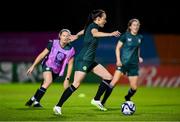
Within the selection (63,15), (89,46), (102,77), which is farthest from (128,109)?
(63,15)

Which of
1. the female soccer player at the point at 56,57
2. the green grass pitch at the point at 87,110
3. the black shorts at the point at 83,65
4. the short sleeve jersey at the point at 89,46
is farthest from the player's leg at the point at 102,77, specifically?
the female soccer player at the point at 56,57

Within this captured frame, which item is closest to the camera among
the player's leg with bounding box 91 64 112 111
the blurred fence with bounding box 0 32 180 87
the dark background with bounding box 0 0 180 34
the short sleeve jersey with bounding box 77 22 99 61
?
the short sleeve jersey with bounding box 77 22 99 61

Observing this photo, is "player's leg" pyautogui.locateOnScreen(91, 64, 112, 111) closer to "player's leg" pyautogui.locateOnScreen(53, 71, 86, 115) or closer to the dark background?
"player's leg" pyautogui.locateOnScreen(53, 71, 86, 115)

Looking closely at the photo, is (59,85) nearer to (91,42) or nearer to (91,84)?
(91,84)

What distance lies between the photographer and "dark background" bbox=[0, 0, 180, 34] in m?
39.1

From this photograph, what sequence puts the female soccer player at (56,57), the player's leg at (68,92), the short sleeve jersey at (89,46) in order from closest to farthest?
the player's leg at (68,92) → the short sleeve jersey at (89,46) → the female soccer player at (56,57)

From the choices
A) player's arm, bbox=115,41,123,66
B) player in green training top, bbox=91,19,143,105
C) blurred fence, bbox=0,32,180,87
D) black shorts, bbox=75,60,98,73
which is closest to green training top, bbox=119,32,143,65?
player in green training top, bbox=91,19,143,105

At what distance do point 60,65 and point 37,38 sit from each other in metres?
15.2

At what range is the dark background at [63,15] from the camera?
39.1 meters

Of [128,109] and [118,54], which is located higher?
[118,54]

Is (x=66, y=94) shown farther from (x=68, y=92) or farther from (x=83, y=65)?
(x=83, y=65)

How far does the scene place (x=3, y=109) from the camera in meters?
16.4

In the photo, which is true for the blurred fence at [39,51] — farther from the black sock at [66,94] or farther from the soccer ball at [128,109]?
the black sock at [66,94]

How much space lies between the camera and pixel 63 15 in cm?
3931
